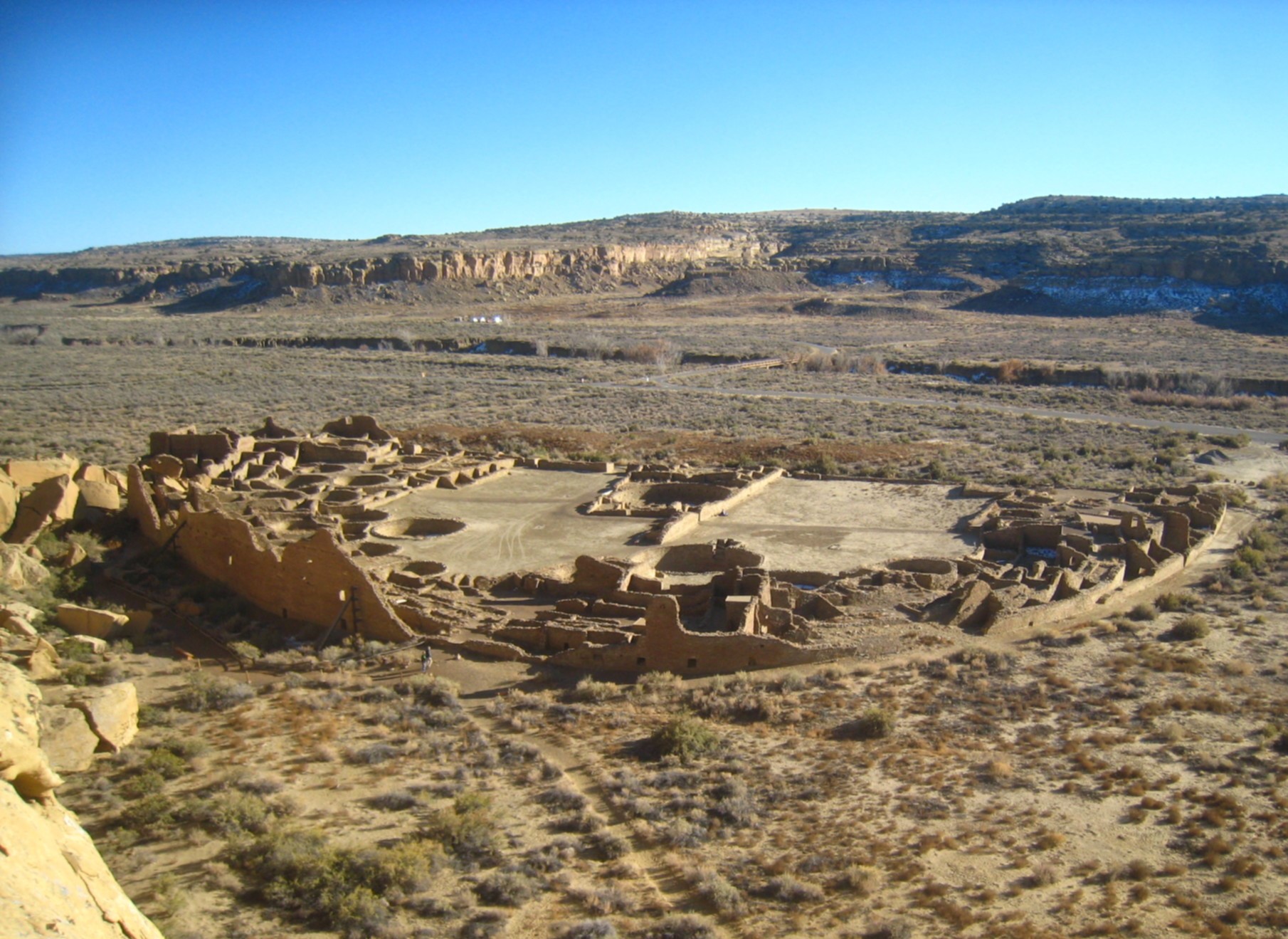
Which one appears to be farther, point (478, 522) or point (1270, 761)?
point (478, 522)

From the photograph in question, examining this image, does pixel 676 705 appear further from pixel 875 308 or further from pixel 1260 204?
pixel 1260 204

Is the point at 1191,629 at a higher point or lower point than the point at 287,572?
lower

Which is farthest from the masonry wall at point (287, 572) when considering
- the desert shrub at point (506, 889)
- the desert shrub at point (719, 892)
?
the desert shrub at point (719, 892)

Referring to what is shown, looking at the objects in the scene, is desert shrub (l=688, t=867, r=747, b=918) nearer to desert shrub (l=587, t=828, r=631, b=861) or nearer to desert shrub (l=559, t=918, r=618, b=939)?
desert shrub (l=587, t=828, r=631, b=861)

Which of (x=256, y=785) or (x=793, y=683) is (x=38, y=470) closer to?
(x=256, y=785)

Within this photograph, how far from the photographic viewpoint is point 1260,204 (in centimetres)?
12875

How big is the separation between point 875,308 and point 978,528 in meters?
71.3

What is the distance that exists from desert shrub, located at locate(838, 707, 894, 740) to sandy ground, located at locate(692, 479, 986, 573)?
7915 millimetres

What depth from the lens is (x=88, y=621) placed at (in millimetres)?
17344

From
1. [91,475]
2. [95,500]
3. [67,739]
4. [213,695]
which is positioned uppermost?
[91,475]

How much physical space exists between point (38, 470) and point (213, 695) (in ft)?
34.5

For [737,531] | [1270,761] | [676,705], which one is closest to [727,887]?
[676,705]

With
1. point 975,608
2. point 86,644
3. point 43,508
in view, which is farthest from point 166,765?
point 975,608

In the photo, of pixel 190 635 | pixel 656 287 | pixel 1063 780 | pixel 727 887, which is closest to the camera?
pixel 727 887
